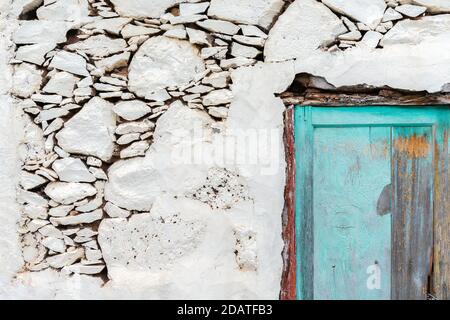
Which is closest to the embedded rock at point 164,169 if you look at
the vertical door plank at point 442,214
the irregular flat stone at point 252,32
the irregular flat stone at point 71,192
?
the irregular flat stone at point 71,192

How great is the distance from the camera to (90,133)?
202 centimetres

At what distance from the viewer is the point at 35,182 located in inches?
79.6

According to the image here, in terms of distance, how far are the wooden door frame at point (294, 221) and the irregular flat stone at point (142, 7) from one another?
689mm

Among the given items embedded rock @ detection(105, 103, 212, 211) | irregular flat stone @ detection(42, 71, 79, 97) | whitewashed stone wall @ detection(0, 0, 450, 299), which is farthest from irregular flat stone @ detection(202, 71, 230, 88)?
irregular flat stone @ detection(42, 71, 79, 97)

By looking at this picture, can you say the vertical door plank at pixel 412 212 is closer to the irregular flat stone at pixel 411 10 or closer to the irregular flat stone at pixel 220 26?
the irregular flat stone at pixel 411 10

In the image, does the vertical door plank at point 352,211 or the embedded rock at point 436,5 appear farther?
the vertical door plank at point 352,211

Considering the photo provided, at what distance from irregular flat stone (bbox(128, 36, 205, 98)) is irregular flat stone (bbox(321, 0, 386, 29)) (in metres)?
Result: 0.65

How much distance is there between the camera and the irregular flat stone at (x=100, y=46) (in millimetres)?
2023

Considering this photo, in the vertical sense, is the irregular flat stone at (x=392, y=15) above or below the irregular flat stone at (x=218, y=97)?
above

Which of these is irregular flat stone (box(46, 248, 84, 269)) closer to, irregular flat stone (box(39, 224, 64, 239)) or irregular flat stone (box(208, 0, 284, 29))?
irregular flat stone (box(39, 224, 64, 239))

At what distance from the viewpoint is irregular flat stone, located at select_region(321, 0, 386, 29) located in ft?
6.41

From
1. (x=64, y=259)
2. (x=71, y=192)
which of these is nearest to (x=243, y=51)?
(x=71, y=192)

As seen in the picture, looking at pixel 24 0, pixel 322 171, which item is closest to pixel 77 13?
pixel 24 0

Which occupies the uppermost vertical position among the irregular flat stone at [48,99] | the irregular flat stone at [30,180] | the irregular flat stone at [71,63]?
the irregular flat stone at [71,63]
